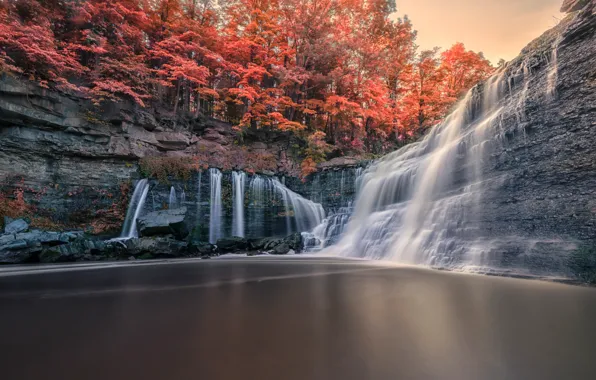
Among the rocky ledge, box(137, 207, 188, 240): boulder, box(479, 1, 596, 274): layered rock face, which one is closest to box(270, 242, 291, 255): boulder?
the rocky ledge

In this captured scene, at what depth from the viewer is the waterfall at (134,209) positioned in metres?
11.5

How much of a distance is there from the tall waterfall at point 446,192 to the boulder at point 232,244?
13.1 feet

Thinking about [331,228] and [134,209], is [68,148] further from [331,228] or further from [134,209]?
[331,228]

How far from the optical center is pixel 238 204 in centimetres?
1280

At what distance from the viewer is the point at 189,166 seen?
12695mm

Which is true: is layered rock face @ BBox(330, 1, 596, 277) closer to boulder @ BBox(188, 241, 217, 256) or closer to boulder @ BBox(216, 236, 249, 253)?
boulder @ BBox(216, 236, 249, 253)

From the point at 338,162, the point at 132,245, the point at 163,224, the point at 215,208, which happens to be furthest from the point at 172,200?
the point at 338,162

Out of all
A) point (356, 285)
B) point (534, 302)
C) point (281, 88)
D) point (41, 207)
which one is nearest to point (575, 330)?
point (534, 302)

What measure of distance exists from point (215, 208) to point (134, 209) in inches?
138

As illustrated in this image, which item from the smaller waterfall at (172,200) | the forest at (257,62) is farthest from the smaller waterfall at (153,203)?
the forest at (257,62)

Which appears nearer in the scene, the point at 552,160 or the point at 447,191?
the point at 552,160

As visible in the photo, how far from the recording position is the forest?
12.5 m

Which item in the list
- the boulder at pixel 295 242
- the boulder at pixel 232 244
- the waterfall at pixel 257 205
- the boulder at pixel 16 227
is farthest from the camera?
the waterfall at pixel 257 205

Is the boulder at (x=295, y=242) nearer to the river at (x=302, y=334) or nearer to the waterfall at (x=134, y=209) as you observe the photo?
the waterfall at (x=134, y=209)
